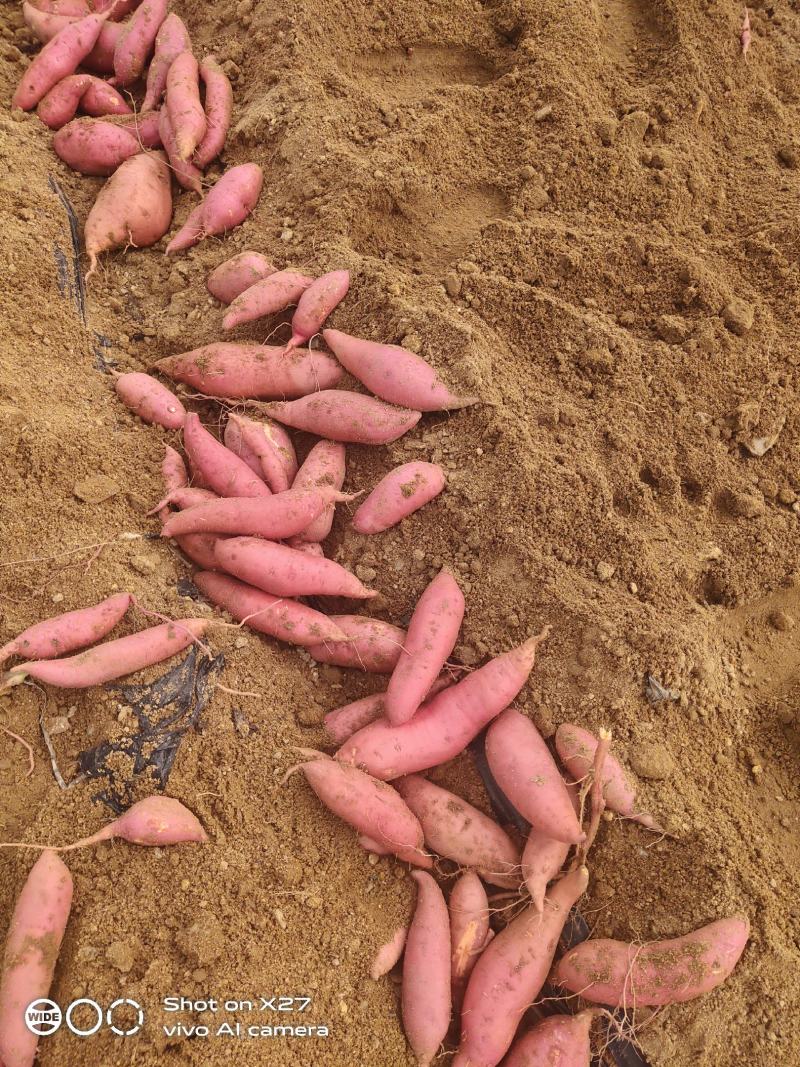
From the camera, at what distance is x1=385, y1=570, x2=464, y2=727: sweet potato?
162cm

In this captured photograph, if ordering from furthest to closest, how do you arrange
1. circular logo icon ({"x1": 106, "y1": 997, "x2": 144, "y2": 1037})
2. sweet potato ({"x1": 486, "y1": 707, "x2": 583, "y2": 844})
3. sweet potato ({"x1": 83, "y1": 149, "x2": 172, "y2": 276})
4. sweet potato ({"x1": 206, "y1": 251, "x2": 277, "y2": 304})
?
sweet potato ({"x1": 83, "y1": 149, "x2": 172, "y2": 276}) < sweet potato ({"x1": 206, "y1": 251, "x2": 277, "y2": 304}) < sweet potato ({"x1": 486, "y1": 707, "x2": 583, "y2": 844}) < circular logo icon ({"x1": 106, "y1": 997, "x2": 144, "y2": 1037})

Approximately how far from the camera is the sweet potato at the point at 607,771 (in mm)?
1519

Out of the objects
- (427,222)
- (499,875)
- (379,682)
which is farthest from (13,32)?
(499,875)

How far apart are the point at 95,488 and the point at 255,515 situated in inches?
15.8

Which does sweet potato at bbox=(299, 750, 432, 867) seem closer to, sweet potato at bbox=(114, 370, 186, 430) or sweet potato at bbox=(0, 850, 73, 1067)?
sweet potato at bbox=(0, 850, 73, 1067)

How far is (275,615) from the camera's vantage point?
171cm

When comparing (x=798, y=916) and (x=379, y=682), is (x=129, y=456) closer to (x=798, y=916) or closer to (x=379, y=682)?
(x=379, y=682)

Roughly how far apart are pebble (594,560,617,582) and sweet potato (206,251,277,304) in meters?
1.22

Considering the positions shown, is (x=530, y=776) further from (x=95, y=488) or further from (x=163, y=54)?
(x=163, y=54)

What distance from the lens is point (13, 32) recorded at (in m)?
2.74

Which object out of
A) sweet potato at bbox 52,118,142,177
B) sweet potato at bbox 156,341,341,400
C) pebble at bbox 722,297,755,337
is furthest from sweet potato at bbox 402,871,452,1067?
sweet potato at bbox 52,118,142,177

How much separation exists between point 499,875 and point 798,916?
597 millimetres

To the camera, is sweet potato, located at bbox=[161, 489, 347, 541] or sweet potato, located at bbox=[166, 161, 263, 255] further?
sweet potato, located at bbox=[166, 161, 263, 255]

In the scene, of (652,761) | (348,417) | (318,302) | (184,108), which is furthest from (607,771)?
(184,108)
